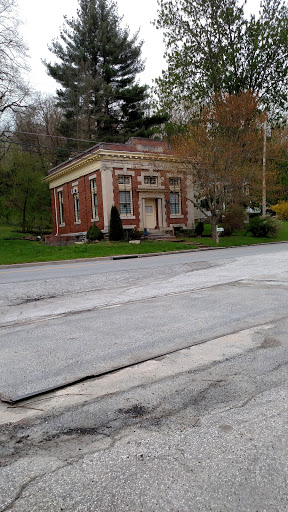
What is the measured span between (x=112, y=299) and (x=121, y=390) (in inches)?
183

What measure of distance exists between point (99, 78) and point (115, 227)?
20.0 meters

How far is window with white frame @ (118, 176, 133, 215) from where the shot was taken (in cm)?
2827

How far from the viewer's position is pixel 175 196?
31.4 metres

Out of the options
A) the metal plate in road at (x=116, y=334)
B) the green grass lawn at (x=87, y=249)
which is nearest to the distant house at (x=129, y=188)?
the green grass lawn at (x=87, y=249)

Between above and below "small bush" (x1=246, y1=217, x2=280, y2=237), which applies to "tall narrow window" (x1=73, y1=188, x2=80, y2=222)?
above

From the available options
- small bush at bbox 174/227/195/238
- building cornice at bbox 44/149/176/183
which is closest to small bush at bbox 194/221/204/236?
small bush at bbox 174/227/195/238

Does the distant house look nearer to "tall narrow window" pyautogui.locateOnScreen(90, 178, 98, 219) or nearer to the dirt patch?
"tall narrow window" pyautogui.locateOnScreen(90, 178, 98, 219)

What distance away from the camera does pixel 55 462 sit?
2586 mm

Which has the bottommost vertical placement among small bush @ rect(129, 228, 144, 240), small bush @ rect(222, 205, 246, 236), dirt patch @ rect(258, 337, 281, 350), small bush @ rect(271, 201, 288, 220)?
dirt patch @ rect(258, 337, 281, 350)

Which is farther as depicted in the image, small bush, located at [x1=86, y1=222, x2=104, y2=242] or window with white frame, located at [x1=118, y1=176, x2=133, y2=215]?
window with white frame, located at [x1=118, y1=176, x2=133, y2=215]

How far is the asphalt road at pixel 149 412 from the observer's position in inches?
89.9

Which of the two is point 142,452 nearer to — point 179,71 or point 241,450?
point 241,450

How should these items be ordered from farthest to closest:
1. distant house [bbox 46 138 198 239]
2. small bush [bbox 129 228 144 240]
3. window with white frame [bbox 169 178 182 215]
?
window with white frame [bbox 169 178 182 215] → small bush [bbox 129 228 144 240] → distant house [bbox 46 138 198 239]

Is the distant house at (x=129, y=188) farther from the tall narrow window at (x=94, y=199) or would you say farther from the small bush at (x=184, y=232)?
the small bush at (x=184, y=232)
